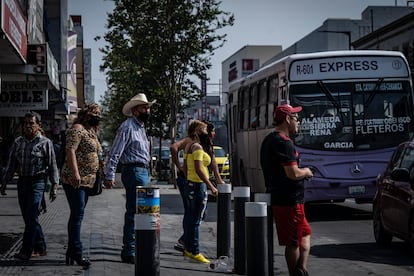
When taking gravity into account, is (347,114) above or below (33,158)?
above

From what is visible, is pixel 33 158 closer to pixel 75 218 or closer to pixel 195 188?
pixel 75 218

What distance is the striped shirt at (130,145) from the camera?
9344 millimetres

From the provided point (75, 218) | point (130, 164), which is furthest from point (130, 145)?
point (75, 218)

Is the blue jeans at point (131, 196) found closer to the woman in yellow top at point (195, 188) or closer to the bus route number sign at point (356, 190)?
the woman in yellow top at point (195, 188)

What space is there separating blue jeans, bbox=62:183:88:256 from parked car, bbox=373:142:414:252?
4173 mm

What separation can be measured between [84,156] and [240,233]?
193 centimetres

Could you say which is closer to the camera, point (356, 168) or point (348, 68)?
point (356, 168)

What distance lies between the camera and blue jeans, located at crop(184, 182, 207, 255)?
A: 33.4 ft

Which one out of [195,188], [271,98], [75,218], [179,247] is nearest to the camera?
[75,218]

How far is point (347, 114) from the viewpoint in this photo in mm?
16234

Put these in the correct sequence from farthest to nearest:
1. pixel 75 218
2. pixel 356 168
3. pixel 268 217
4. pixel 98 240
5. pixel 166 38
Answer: pixel 166 38 → pixel 356 168 → pixel 98 240 → pixel 75 218 → pixel 268 217

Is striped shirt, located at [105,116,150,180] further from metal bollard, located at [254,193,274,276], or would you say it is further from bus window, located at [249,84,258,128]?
bus window, located at [249,84,258,128]

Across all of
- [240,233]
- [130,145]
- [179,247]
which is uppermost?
[130,145]

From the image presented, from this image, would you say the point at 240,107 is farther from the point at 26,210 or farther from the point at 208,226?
the point at 26,210
